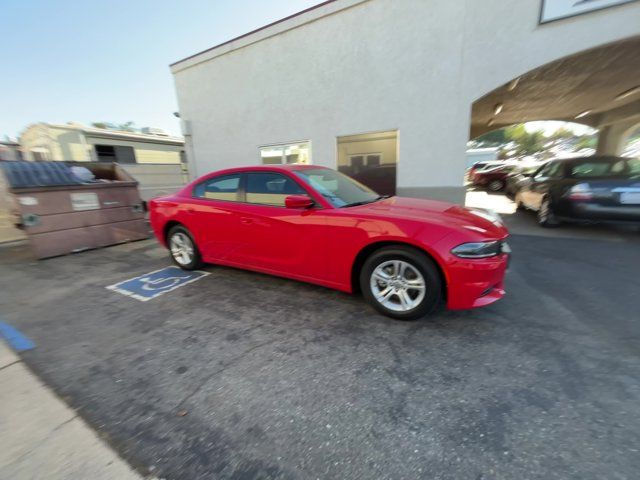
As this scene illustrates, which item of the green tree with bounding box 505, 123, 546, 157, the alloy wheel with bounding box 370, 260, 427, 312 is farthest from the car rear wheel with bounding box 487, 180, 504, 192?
the green tree with bounding box 505, 123, 546, 157

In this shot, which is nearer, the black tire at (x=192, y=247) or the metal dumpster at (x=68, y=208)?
the black tire at (x=192, y=247)

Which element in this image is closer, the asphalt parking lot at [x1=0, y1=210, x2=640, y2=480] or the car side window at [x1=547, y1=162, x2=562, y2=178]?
the asphalt parking lot at [x1=0, y1=210, x2=640, y2=480]

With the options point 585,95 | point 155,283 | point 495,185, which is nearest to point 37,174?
point 155,283

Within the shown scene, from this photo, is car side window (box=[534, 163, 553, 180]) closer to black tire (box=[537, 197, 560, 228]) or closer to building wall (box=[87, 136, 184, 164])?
black tire (box=[537, 197, 560, 228])

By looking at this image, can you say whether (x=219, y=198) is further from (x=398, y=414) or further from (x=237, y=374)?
(x=398, y=414)

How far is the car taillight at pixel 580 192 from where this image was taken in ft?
16.7

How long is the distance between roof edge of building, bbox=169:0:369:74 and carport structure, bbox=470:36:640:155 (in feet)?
13.7

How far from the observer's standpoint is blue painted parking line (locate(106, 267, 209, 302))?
354 centimetres

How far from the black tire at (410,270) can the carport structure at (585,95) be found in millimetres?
5495

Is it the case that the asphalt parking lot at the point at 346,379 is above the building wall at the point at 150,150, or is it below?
below

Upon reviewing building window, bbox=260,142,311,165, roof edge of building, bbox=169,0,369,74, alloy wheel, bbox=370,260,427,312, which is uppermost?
roof edge of building, bbox=169,0,369,74

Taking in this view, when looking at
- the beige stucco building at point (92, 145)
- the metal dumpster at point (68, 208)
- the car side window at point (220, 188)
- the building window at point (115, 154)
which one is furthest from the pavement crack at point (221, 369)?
the building window at point (115, 154)

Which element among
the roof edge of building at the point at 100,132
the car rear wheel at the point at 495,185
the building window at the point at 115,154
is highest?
the roof edge of building at the point at 100,132

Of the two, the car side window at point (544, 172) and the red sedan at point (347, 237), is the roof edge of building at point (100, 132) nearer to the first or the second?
the red sedan at point (347, 237)
